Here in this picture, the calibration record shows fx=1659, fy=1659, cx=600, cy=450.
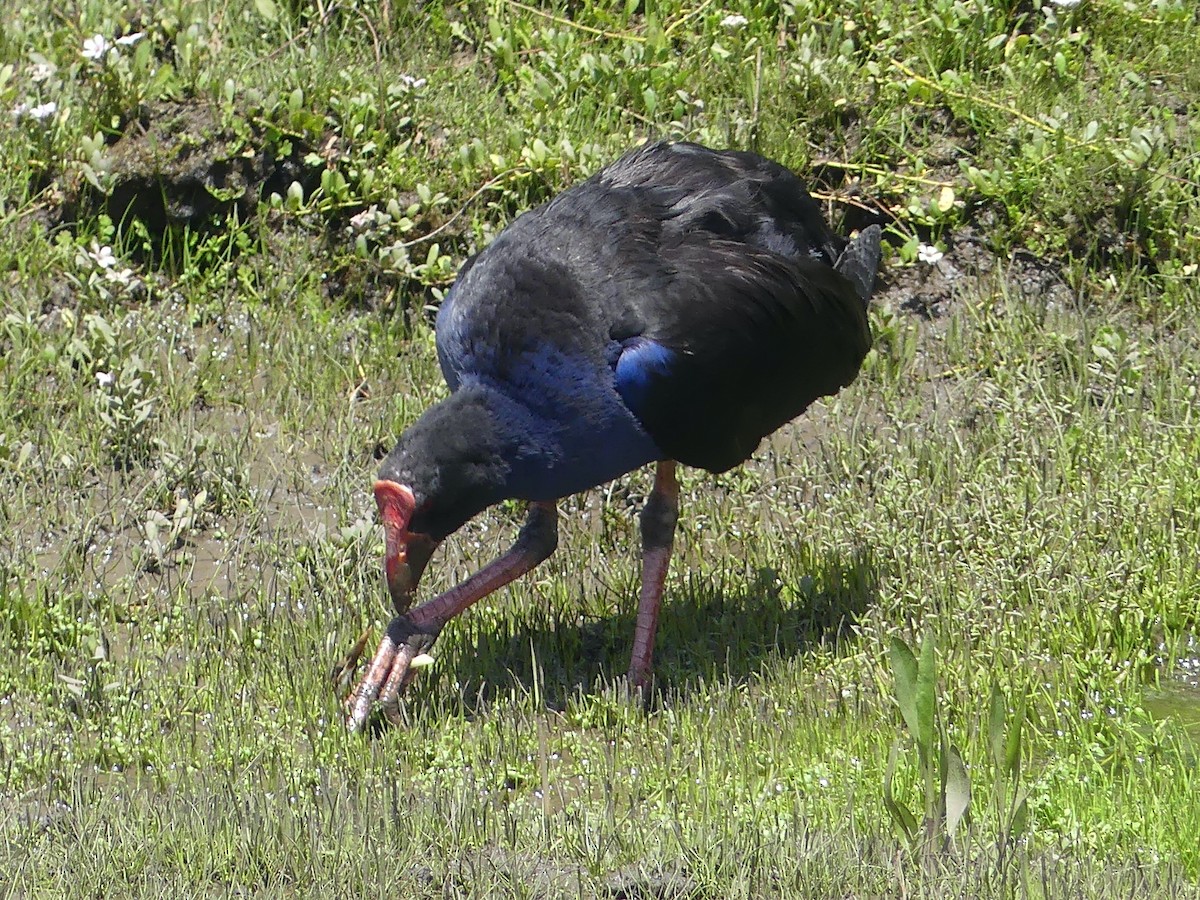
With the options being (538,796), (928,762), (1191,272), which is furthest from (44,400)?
(1191,272)

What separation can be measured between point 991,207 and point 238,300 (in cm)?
331

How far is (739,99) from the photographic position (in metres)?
7.52

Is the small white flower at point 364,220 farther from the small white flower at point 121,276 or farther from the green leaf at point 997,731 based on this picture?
the green leaf at point 997,731

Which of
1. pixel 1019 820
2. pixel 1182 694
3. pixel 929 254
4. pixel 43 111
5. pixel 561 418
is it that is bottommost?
pixel 1182 694

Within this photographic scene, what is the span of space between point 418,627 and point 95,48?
3576 millimetres

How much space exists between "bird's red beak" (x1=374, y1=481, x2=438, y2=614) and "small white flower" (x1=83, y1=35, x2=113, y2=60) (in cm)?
339

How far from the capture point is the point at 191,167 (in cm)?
732

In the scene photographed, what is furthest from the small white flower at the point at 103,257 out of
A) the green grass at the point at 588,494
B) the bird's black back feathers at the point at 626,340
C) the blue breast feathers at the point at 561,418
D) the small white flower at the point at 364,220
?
the blue breast feathers at the point at 561,418

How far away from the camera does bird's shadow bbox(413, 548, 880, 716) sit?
523cm

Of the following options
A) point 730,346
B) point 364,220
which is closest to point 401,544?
point 730,346

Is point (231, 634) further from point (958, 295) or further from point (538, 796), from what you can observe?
point (958, 295)

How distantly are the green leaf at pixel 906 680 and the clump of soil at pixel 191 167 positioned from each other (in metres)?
4.33

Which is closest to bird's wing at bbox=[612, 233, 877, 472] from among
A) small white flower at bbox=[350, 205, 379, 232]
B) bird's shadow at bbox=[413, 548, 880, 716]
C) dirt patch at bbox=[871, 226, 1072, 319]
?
bird's shadow at bbox=[413, 548, 880, 716]

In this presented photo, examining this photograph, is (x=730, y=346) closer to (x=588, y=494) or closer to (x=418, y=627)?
(x=418, y=627)
